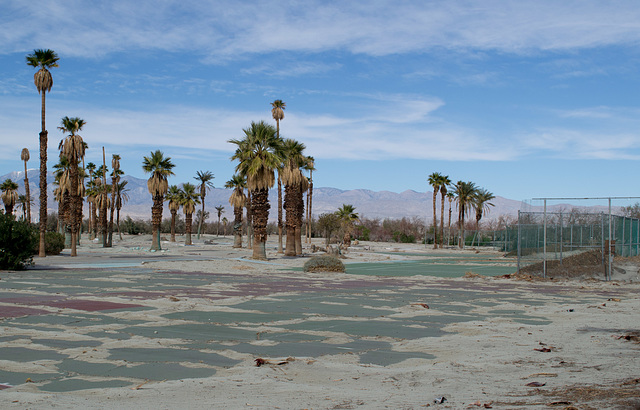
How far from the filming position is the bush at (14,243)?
91.9 ft

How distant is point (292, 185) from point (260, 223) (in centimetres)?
707

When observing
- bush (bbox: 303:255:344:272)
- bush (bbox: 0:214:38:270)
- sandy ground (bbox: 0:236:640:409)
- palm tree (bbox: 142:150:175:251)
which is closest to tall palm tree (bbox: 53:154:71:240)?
palm tree (bbox: 142:150:175:251)

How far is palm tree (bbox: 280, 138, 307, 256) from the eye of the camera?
1958 inches

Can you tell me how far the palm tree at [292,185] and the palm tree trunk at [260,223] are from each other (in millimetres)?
5161

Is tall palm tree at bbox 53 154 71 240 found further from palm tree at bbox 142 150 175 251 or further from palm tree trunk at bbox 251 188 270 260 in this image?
palm tree trunk at bbox 251 188 270 260

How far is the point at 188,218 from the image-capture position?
85.4 m

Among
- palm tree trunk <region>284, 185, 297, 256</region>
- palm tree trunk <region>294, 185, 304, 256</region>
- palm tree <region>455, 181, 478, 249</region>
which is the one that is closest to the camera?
palm tree trunk <region>284, 185, 297, 256</region>

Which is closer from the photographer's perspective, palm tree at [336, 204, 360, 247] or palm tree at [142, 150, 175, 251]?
palm tree at [142, 150, 175, 251]

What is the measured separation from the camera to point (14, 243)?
28484 mm

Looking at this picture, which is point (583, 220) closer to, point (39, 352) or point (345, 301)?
point (345, 301)

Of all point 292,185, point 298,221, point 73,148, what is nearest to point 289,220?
point 298,221

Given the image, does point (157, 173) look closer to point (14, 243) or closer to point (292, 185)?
point (292, 185)

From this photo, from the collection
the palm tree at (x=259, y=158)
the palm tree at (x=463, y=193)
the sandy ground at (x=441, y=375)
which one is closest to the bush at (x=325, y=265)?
the palm tree at (x=259, y=158)

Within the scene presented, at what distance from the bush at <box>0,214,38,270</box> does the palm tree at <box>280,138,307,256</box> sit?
75.4 feet
